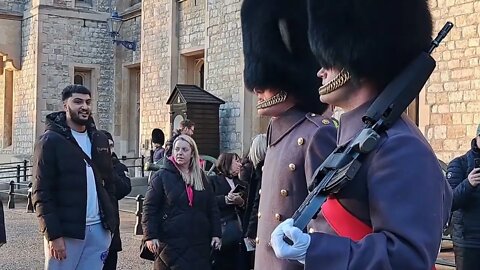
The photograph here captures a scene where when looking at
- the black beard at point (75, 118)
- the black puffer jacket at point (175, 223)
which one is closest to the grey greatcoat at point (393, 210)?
the black beard at point (75, 118)

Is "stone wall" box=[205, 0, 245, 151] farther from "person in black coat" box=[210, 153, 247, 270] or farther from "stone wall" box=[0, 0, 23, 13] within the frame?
"stone wall" box=[0, 0, 23, 13]

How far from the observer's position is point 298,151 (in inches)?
123

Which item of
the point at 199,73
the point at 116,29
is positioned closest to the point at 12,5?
the point at 116,29

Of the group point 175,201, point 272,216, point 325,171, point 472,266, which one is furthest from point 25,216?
point 325,171

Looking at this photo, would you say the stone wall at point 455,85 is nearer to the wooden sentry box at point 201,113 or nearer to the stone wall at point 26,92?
the wooden sentry box at point 201,113

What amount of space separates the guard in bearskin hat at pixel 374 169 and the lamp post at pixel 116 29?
19.5 meters

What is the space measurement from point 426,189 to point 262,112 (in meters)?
1.72

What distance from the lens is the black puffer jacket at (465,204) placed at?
4579mm

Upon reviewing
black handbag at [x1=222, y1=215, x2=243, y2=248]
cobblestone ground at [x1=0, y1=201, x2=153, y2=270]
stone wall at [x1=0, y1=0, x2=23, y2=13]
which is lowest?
cobblestone ground at [x1=0, y1=201, x2=153, y2=270]

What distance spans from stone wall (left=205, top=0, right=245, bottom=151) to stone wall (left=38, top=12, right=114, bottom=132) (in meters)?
7.64

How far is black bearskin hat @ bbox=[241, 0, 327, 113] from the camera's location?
3.51 meters

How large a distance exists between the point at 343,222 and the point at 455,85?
27.9 feet

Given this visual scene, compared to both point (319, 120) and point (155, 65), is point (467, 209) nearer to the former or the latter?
point (319, 120)

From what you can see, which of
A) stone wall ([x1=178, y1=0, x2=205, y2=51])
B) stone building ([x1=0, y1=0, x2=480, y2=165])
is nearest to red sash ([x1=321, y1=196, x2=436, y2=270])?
stone building ([x1=0, y1=0, x2=480, y2=165])
